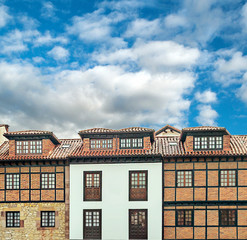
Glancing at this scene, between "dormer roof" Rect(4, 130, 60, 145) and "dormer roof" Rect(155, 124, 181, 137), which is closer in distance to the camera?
"dormer roof" Rect(4, 130, 60, 145)

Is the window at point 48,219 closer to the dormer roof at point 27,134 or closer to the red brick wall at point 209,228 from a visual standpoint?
the dormer roof at point 27,134

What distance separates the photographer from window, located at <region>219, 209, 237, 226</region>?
22.0m

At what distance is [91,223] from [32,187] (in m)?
6.32

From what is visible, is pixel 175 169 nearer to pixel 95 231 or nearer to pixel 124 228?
pixel 124 228

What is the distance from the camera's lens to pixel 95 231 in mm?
22484

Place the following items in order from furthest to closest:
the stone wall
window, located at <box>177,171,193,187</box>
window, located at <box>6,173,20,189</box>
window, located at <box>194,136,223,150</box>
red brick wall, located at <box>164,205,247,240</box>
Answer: window, located at <box>6,173,20,189</box> → the stone wall → window, located at <box>194,136,223,150</box> → window, located at <box>177,171,193,187</box> → red brick wall, located at <box>164,205,247,240</box>

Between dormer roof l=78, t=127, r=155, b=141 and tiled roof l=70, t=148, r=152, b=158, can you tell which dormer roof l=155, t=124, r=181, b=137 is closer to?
dormer roof l=78, t=127, r=155, b=141

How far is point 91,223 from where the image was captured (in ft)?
74.1

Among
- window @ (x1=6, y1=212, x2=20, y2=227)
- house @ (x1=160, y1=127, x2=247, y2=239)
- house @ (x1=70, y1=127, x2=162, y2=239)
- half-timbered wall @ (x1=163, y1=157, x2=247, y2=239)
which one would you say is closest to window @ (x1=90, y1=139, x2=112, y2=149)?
house @ (x1=70, y1=127, x2=162, y2=239)

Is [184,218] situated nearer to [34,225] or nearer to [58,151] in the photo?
[58,151]

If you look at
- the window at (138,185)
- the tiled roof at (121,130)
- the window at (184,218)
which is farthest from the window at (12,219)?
the window at (184,218)

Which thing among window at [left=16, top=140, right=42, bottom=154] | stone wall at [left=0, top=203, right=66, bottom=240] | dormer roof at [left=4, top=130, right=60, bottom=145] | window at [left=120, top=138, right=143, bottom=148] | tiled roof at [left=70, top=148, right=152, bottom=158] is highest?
dormer roof at [left=4, top=130, right=60, bottom=145]

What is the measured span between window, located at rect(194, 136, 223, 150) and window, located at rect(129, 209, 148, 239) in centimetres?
748

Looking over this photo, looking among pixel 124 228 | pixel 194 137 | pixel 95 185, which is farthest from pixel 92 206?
pixel 194 137
